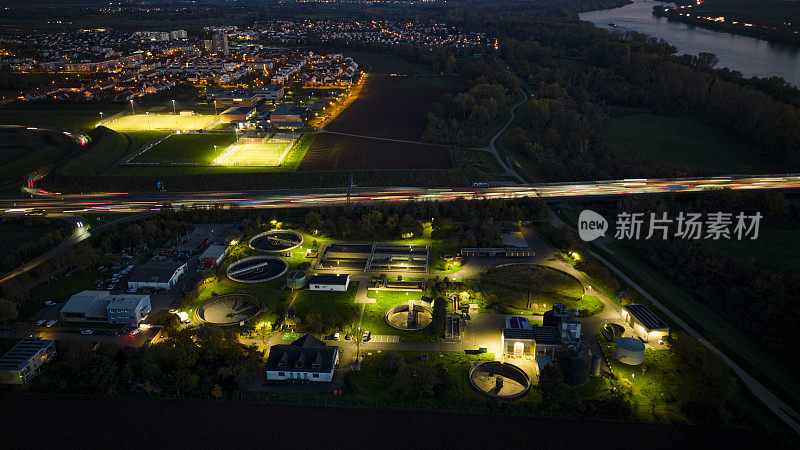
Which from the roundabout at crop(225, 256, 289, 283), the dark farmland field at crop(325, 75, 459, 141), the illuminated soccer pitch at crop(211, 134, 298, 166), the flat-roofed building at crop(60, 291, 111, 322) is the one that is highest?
the dark farmland field at crop(325, 75, 459, 141)

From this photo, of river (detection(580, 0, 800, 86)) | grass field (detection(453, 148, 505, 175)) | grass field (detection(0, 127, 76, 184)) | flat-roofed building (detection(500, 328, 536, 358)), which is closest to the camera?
flat-roofed building (detection(500, 328, 536, 358))

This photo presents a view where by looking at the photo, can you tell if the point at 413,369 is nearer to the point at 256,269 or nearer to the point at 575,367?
the point at 575,367

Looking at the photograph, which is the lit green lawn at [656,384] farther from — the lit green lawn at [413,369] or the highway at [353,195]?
the highway at [353,195]

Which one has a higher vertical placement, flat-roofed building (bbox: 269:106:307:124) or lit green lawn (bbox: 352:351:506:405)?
flat-roofed building (bbox: 269:106:307:124)

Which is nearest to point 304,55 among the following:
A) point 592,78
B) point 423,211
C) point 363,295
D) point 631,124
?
point 592,78

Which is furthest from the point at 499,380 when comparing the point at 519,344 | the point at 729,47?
the point at 729,47

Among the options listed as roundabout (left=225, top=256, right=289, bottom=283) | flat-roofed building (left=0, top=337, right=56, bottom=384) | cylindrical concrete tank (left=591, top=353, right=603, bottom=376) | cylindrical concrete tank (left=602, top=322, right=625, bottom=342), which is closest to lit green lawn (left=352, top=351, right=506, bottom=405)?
cylindrical concrete tank (left=591, top=353, right=603, bottom=376)

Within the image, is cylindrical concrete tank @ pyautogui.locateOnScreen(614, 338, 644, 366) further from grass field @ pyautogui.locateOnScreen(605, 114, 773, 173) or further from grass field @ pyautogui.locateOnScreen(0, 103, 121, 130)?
grass field @ pyautogui.locateOnScreen(0, 103, 121, 130)

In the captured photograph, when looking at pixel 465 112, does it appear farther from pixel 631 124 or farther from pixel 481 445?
pixel 481 445
